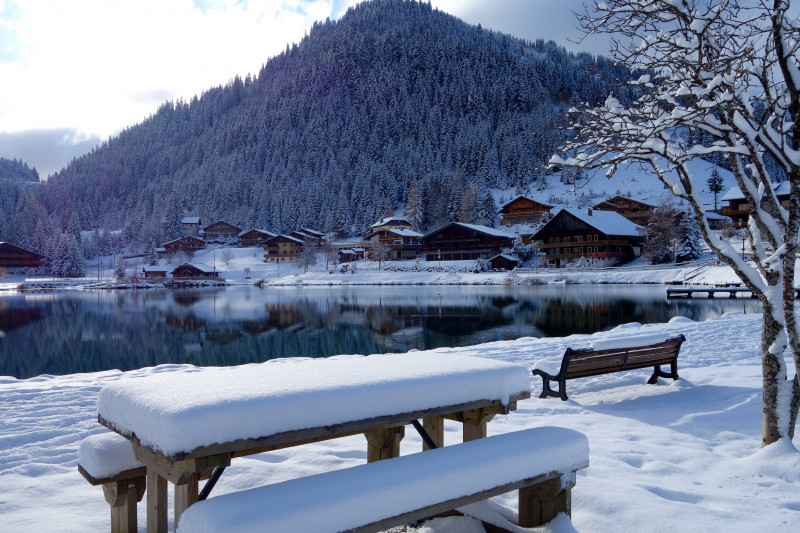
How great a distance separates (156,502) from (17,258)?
102245 millimetres

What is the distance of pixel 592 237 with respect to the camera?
2416 inches

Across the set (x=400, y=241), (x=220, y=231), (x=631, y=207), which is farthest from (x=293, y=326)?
(x=220, y=231)

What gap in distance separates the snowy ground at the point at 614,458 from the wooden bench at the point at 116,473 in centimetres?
64

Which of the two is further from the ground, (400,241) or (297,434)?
(400,241)

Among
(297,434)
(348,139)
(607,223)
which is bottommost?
(297,434)

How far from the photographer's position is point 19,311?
118ft

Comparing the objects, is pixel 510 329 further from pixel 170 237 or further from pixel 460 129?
pixel 460 129

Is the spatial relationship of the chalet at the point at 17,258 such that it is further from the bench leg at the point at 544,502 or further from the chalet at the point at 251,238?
the bench leg at the point at 544,502

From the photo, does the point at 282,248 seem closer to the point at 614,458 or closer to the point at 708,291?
the point at 708,291

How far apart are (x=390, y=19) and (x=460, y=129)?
88443 mm

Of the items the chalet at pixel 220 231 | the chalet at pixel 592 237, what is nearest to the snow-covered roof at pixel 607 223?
the chalet at pixel 592 237

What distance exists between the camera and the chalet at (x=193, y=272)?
3071 inches

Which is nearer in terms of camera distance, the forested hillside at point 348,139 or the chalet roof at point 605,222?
the chalet roof at point 605,222

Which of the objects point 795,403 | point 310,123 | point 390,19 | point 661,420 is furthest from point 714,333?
point 390,19
